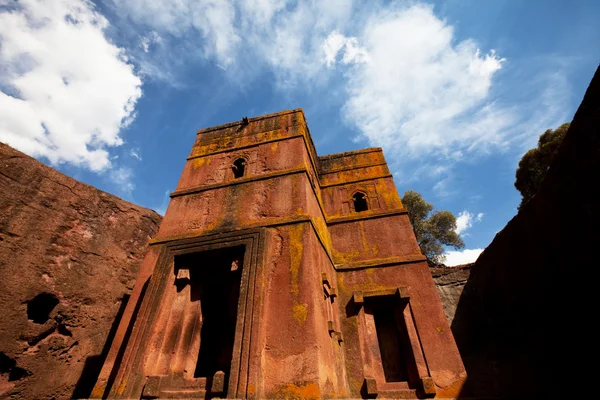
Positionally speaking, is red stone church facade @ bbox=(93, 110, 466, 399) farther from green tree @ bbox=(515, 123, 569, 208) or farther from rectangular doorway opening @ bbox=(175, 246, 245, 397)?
green tree @ bbox=(515, 123, 569, 208)

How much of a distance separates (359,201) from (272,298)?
5.01 metres

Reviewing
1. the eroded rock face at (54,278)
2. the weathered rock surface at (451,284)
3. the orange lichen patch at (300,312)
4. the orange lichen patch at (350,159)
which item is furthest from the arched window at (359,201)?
the eroded rock face at (54,278)

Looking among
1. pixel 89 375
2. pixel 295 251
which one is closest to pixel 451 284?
pixel 295 251

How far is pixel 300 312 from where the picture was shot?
4148 millimetres

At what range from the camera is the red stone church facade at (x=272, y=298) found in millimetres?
3898

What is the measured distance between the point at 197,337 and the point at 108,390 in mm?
1245

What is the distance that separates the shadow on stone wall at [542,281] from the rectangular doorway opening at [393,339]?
3.16 feet

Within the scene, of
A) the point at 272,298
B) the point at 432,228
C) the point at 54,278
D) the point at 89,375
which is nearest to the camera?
the point at 272,298

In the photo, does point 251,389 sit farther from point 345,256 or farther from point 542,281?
point 542,281

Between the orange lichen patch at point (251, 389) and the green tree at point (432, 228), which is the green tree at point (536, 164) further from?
the orange lichen patch at point (251, 389)

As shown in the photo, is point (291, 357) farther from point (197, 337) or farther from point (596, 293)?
point (596, 293)

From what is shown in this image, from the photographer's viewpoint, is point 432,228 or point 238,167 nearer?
point 238,167

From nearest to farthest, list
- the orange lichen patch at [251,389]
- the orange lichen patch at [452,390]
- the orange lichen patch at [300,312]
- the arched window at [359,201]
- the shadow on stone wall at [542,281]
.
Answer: the orange lichen patch at [251,389], the shadow on stone wall at [542,281], the orange lichen patch at [300,312], the orange lichen patch at [452,390], the arched window at [359,201]

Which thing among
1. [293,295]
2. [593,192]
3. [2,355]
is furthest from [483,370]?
[2,355]
